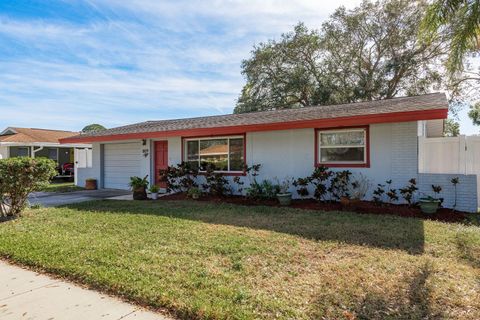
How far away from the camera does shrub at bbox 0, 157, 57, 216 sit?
7.59 metres

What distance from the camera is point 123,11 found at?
9.86m

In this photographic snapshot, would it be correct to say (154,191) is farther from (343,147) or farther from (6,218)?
(343,147)

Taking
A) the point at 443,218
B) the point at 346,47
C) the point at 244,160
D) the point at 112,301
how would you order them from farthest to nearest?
the point at 346,47
the point at 244,160
the point at 443,218
the point at 112,301

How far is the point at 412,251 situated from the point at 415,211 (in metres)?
3.47

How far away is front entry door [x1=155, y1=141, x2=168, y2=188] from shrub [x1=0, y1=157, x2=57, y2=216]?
5541 millimetres

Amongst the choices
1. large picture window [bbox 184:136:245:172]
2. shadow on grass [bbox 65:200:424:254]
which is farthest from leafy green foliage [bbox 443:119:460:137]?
shadow on grass [bbox 65:200:424:254]

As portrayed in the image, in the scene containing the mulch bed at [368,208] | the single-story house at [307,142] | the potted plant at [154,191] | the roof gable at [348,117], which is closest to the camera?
the mulch bed at [368,208]

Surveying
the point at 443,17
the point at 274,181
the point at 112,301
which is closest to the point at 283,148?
the point at 274,181

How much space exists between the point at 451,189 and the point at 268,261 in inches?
245

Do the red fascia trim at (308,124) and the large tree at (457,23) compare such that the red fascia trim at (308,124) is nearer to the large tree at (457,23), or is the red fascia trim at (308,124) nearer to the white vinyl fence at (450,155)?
the white vinyl fence at (450,155)

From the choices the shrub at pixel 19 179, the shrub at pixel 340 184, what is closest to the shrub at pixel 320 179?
the shrub at pixel 340 184

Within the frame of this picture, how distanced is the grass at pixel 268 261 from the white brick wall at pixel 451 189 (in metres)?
1.71

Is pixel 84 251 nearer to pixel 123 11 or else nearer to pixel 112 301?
pixel 112 301

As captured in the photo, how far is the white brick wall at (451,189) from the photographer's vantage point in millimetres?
8039
